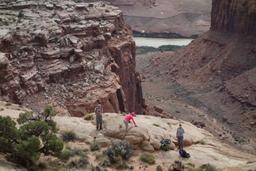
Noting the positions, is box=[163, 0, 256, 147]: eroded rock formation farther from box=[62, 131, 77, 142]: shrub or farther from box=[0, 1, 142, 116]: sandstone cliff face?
box=[62, 131, 77, 142]: shrub

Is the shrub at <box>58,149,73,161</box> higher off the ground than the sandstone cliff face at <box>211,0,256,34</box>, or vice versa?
the shrub at <box>58,149,73,161</box>

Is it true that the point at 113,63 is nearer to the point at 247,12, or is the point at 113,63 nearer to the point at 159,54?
the point at 247,12

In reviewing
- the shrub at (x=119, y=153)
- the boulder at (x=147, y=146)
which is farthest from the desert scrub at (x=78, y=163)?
the boulder at (x=147, y=146)

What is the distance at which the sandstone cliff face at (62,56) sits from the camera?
132 feet

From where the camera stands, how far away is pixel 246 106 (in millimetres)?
66750

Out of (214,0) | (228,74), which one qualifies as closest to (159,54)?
(214,0)

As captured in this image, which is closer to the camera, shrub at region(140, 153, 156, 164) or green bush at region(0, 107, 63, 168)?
green bush at region(0, 107, 63, 168)

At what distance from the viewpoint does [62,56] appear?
43844 mm

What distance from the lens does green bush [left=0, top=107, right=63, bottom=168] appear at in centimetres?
2355

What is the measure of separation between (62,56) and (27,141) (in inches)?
820

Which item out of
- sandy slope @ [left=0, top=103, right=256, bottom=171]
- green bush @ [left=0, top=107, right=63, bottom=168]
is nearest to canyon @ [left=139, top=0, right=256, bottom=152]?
sandy slope @ [left=0, top=103, right=256, bottom=171]

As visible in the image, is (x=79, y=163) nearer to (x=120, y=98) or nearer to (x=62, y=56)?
(x=62, y=56)

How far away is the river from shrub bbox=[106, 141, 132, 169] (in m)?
97.9

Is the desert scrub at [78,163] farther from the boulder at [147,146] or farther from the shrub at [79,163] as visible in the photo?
the boulder at [147,146]
